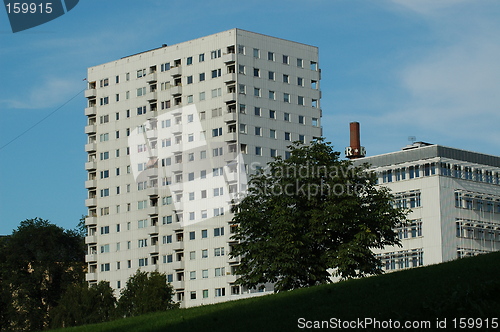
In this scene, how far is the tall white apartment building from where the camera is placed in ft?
494

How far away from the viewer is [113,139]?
16850cm

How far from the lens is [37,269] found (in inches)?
6309

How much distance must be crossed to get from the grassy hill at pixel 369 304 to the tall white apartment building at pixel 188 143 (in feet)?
315

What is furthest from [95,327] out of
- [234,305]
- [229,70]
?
[229,70]

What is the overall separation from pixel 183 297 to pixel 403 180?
42.0 m

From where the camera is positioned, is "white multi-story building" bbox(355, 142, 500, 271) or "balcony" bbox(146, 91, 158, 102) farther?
"balcony" bbox(146, 91, 158, 102)

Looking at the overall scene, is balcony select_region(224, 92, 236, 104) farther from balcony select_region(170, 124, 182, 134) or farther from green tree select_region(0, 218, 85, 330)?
green tree select_region(0, 218, 85, 330)

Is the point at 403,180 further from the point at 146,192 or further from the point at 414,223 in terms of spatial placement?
the point at 146,192

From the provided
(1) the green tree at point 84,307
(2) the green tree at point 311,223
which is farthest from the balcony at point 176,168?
(2) the green tree at point 311,223

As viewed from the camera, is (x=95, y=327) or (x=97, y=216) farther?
(x=97, y=216)

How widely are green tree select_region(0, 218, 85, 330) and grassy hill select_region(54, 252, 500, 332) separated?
372ft

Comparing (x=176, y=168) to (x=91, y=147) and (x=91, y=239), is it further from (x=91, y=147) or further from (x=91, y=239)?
(x=91, y=239)

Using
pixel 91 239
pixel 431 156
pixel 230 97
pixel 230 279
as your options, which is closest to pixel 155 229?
pixel 91 239

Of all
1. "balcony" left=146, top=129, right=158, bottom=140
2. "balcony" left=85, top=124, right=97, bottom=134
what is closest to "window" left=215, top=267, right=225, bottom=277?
"balcony" left=146, top=129, right=158, bottom=140
